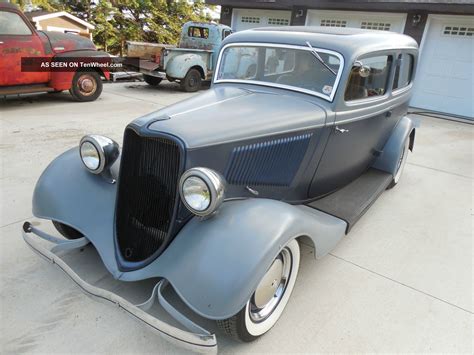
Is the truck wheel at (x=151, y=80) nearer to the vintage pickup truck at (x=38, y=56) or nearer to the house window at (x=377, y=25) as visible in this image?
the vintage pickup truck at (x=38, y=56)

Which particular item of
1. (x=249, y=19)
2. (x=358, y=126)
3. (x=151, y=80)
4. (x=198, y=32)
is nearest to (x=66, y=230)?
(x=358, y=126)

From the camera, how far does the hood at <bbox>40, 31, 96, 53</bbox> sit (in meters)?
7.06

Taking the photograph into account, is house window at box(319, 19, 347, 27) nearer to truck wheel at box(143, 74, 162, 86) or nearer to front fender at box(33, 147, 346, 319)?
truck wheel at box(143, 74, 162, 86)

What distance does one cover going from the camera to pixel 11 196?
360 cm

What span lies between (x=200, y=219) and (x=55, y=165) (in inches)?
53.3

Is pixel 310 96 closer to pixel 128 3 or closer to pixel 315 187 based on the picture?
pixel 315 187

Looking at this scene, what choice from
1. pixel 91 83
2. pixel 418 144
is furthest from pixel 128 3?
pixel 418 144

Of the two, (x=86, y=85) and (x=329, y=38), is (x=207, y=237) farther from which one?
(x=86, y=85)

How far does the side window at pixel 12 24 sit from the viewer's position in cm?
627

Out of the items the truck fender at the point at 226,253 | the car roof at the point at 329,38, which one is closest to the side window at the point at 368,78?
the car roof at the point at 329,38

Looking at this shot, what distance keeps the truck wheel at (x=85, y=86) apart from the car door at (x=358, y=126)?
6275mm

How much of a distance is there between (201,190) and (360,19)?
405 inches

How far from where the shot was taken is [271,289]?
222 centimetres

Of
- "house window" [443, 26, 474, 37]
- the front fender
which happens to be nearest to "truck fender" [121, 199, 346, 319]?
the front fender
